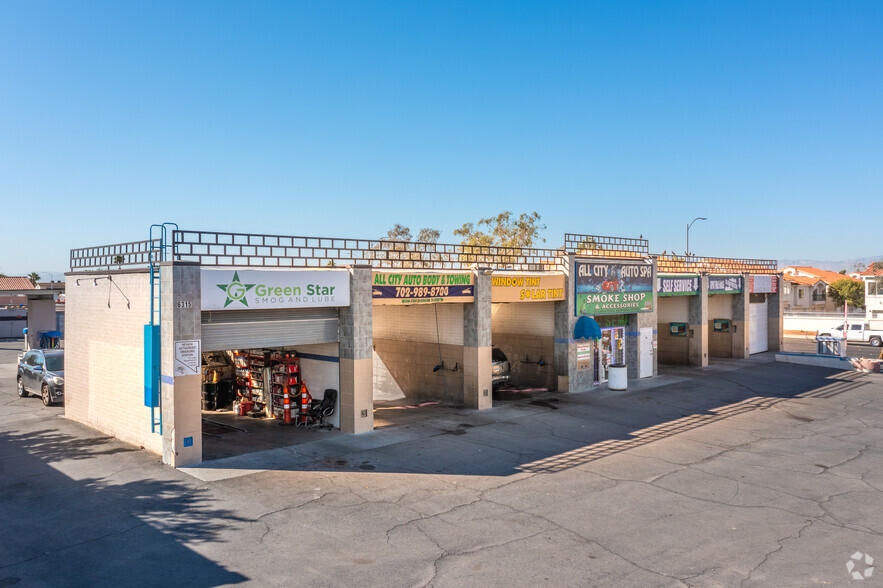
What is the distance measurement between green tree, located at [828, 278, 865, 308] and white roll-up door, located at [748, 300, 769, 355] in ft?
169

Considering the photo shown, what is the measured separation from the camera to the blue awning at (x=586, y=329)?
2259 cm

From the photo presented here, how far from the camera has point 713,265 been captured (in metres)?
33.3

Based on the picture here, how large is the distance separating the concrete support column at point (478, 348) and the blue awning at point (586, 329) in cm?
457

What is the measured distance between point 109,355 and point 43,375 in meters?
7.29

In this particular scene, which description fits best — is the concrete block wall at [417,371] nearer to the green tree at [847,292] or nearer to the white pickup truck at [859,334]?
the white pickup truck at [859,334]

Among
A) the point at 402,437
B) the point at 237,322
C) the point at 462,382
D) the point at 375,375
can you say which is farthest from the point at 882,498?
the point at 375,375

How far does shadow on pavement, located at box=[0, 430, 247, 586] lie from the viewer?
319 inches

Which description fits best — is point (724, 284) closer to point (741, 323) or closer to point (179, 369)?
point (741, 323)

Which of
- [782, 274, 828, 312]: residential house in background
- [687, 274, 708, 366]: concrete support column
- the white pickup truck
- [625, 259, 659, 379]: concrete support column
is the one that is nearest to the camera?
[625, 259, 659, 379]: concrete support column

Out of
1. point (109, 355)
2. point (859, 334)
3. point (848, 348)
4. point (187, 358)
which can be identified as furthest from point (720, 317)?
point (109, 355)

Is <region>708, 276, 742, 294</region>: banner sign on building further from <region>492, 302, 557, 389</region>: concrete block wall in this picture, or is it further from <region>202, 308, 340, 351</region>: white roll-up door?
<region>202, 308, 340, 351</region>: white roll-up door

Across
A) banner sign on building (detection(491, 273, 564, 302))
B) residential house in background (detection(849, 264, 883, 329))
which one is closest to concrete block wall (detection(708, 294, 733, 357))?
banner sign on building (detection(491, 273, 564, 302))

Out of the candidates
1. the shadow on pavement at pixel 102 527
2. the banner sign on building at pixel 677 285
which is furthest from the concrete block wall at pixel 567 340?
the shadow on pavement at pixel 102 527

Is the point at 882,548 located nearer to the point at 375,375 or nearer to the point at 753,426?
the point at 753,426
